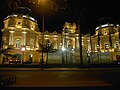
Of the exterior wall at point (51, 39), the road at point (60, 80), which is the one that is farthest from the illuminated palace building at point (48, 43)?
the road at point (60, 80)

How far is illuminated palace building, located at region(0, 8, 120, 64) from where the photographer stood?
51906 millimetres

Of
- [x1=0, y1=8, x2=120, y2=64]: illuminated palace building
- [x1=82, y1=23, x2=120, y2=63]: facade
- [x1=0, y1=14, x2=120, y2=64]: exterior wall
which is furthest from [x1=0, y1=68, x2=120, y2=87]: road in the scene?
[x1=82, y1=23, x2=120, y2=63]: facade

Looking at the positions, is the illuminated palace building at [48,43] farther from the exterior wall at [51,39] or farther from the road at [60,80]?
the road at [60,80]

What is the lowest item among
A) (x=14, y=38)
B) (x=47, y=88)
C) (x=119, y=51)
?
(x=47, y=88)

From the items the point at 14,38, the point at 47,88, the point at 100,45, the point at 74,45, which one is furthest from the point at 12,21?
the point at 47,88

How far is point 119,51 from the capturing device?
66562 mm

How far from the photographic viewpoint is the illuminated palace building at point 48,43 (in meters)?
51.9

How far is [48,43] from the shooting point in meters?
52.9

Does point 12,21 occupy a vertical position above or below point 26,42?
above

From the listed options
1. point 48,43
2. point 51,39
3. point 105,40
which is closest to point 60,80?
point 48,43

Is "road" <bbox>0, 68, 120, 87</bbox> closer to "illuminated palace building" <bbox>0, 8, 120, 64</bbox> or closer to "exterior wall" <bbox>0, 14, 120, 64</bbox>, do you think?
"illuminated palace building" <bbox>0, 8, 120, 64</bbox>

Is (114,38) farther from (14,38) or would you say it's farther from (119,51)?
(14,38)

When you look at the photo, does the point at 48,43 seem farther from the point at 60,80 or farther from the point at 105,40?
the point at 60,80

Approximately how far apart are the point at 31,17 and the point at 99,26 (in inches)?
1328
